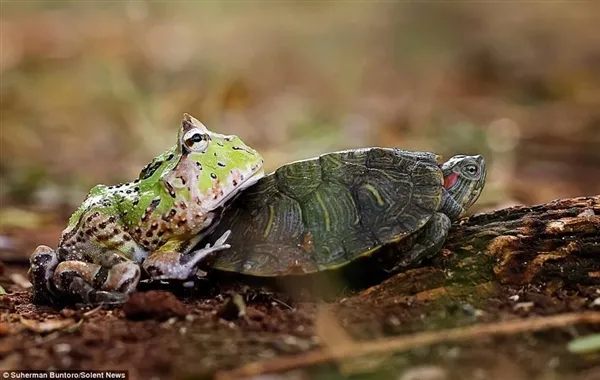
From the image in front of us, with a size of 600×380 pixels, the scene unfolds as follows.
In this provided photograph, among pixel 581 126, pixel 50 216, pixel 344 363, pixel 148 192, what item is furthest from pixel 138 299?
pixel 581 126

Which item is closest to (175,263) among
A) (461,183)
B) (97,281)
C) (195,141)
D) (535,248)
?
(97,281)

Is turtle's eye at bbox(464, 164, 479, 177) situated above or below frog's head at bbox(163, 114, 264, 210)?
below

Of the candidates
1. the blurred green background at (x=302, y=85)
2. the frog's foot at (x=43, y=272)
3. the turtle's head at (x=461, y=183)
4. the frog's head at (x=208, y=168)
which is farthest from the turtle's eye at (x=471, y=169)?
the blurred green background at (x=302, y=85)

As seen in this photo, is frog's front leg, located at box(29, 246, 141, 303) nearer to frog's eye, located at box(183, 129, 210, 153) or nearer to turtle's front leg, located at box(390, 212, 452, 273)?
frog's eye, located at box(183, 129, 210, 153)

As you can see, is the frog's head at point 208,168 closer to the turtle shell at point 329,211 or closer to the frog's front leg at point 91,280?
the turtle shell at point 329,211

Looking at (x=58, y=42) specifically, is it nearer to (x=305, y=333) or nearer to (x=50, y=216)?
(x=50, y=216)

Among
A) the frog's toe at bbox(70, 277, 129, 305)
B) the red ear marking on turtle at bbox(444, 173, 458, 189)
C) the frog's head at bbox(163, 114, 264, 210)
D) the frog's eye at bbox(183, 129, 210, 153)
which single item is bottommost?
the frog's toe at bbox(70, 277, 129, 305)

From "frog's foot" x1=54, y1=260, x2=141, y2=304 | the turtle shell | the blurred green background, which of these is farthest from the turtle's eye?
the blurred green background

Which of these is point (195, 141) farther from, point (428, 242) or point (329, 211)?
point (428, 242)
